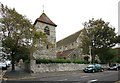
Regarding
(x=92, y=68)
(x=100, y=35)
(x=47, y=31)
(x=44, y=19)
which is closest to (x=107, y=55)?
(x=100, y=35)

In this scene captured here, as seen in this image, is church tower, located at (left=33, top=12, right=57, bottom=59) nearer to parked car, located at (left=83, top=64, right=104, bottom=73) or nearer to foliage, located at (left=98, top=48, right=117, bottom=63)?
parked car, located at (left=83, top=64, right=104, bottom=73)

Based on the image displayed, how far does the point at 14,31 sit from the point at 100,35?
2339 centimetres

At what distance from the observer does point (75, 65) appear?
4538 centimetres

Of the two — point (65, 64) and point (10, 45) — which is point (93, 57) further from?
point (10, 45)

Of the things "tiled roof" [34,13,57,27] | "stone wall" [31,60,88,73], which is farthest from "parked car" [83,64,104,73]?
"tiled roof" [34,13,57,27]

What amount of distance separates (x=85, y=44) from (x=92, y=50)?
2083 mm

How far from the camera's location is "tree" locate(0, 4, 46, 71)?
33281 mm

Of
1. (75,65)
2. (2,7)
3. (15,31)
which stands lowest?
(75,65)

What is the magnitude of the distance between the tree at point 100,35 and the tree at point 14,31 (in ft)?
66.9

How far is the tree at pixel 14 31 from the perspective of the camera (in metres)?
33.3

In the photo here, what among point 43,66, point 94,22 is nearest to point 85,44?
point 94,22

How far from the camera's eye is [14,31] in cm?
3391

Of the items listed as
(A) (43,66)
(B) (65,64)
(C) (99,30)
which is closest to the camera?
(A) (43,66)

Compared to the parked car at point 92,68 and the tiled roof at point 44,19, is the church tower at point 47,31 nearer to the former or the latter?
the tiled roof at point 44,19
